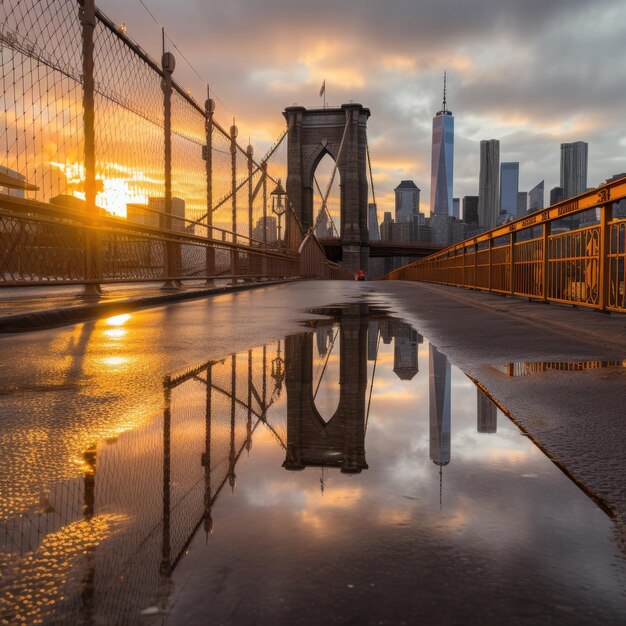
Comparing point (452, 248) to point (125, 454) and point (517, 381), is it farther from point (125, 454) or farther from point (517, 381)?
point (125, 454)

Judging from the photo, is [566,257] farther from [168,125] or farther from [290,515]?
[168,125]

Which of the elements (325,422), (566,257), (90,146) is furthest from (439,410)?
(90,146)

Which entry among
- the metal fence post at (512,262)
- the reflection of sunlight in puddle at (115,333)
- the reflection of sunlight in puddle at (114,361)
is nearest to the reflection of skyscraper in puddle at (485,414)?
the reflection of sunlight in puddle at (114,361)

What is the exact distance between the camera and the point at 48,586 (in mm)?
1274

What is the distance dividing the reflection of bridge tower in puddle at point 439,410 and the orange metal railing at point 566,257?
3815 millimetres

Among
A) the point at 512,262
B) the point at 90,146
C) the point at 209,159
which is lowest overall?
the point at 512,262

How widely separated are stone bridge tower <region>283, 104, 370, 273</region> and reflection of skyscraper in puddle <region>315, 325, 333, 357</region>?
7616 centimetres

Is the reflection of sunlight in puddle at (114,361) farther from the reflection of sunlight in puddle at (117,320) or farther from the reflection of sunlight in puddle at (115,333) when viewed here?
the reflection of sunlight in puddle at (117,320)

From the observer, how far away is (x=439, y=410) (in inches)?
118

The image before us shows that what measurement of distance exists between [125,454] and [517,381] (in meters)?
2.40

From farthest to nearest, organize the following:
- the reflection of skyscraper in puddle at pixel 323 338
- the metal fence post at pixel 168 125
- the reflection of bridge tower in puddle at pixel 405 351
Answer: the metal fence post at pixel 168 125, the reflection of skyscraper in puddle at pixel 323 338, the reflection of bridge tower in puddle at pixel 405 351

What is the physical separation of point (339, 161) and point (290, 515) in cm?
8554

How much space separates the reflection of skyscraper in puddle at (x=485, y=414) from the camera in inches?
104

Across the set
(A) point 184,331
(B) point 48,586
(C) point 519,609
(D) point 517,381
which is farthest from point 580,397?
(A) point 184,331
